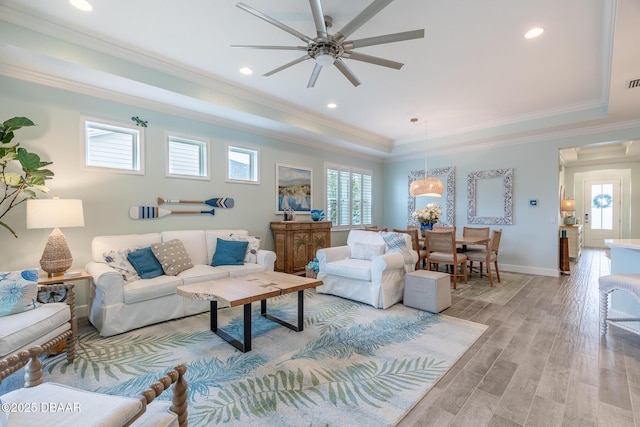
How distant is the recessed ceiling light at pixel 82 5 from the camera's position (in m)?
2.47

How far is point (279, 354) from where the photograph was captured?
2.57 metres

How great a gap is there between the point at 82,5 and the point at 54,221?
6.57 ft

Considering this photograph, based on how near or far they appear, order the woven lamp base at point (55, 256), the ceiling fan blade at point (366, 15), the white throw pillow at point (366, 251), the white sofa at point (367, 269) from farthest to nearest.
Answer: the white throw pillow at point (366, 251)
the white sofa at point (367, 269)
the woven lamp base at point (55, 256)
the ceiling fan blade at point (366, 15)

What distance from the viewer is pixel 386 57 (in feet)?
11.1

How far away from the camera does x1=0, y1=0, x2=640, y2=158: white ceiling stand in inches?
102

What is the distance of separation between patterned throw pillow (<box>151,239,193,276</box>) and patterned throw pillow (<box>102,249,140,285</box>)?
30 cm

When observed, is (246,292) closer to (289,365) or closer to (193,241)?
(289,365)

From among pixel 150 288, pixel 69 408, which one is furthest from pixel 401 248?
pixel 69 408

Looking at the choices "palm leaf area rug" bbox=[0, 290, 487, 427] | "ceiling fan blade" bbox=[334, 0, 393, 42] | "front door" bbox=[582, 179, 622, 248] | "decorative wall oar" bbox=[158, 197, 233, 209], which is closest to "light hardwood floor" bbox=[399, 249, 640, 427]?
"palm leaf area rug" bbox=[0, 290, 487, 427]

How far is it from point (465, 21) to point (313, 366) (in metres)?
3.43

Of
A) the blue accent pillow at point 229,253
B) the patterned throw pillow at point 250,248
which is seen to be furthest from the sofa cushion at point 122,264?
the patterned throw pillow at point 250,248

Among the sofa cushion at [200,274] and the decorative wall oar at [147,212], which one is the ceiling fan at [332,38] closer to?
the sofa cushion at [200,274]

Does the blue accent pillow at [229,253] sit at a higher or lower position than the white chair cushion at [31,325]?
higher

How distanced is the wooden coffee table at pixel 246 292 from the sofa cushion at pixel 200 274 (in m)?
0.51
